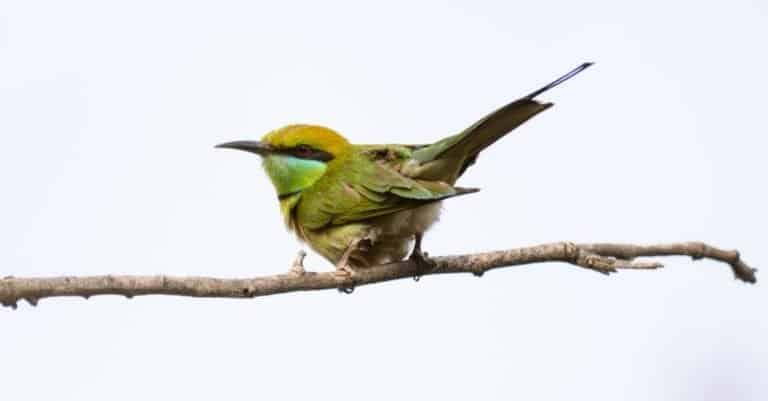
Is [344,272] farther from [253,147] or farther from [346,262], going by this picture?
[253,147]

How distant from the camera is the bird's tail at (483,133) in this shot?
119 inches

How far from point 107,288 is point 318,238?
5.00 ft

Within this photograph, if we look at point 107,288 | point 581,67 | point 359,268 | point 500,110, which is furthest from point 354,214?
point 107,288

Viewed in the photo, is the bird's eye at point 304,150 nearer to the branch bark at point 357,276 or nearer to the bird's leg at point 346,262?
the bird's leg at point 346,262

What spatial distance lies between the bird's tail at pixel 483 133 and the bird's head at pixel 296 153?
0.40 m

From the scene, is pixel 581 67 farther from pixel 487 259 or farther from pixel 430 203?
pixel 430 203

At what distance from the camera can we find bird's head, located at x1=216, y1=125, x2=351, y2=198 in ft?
12.3

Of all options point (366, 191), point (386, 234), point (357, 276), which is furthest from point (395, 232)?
point (357, 276)

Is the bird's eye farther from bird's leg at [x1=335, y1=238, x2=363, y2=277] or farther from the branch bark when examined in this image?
the branch bark

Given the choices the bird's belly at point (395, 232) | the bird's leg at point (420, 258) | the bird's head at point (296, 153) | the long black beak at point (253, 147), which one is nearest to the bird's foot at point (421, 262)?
the bird's leg at point (420, 258)

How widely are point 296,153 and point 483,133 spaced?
809 mm

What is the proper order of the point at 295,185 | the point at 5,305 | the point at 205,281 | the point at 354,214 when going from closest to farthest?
the point at 5,305 → the point at 205,281 → the point at 354,214 → the point at 295,185

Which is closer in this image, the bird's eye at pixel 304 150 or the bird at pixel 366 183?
the bird at pixel 366 183

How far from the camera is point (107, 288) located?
85.8 inches
